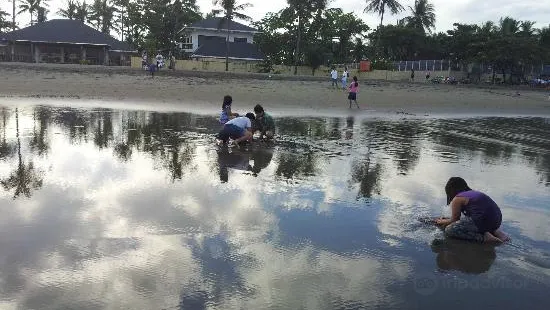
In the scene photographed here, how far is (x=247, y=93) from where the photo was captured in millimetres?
27234

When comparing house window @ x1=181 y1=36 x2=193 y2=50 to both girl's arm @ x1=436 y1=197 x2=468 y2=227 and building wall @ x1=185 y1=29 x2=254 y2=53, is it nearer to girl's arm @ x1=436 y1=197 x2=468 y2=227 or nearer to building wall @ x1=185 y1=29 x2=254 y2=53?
building wall @ x1=185 y1=29 x2=254 y2=53

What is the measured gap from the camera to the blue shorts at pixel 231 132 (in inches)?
443

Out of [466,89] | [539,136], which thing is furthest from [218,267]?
[466,89]

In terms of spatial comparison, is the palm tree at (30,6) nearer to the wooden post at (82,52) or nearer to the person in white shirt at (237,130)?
the wooden post at (82,52)

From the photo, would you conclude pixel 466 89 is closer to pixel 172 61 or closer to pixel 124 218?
pixel 172 61

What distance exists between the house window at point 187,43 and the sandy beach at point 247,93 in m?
27.8

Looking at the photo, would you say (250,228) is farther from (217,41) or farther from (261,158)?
(217,41)

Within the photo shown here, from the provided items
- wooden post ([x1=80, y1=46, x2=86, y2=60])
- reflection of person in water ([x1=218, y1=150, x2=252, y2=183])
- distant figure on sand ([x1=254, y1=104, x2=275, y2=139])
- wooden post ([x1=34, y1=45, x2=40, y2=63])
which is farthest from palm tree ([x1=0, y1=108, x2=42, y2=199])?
wooden post ([x1=34, y1=45, x2=40, y2=63])

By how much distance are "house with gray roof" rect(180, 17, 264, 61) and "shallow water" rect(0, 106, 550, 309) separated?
4526 centimetres

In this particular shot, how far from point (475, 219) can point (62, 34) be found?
169ft

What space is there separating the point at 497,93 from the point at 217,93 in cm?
2117

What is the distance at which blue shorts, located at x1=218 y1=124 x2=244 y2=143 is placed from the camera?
11.2 meters

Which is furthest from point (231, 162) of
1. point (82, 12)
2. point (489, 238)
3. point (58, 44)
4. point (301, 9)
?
point (82, 12)

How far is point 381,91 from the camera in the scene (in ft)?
106
